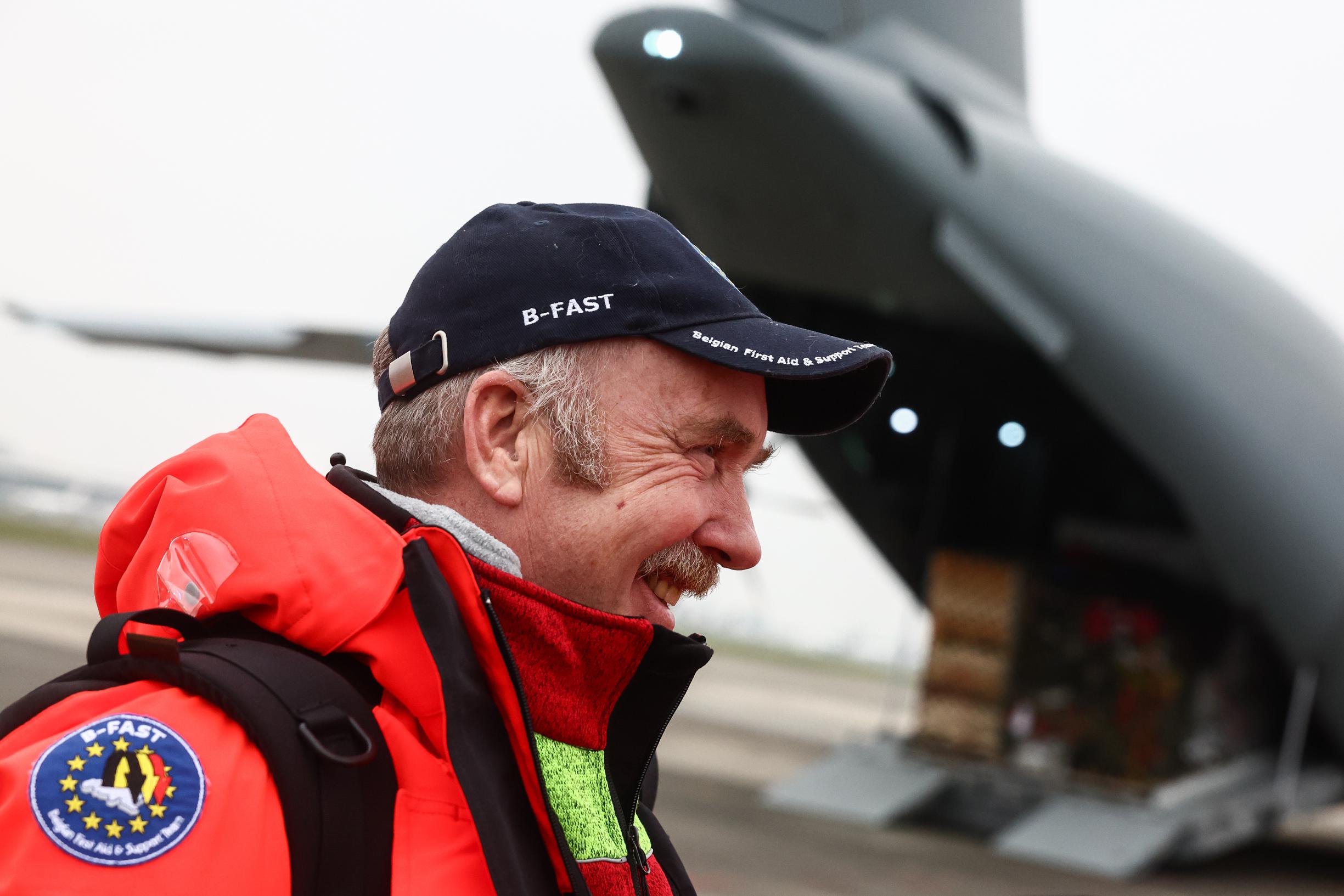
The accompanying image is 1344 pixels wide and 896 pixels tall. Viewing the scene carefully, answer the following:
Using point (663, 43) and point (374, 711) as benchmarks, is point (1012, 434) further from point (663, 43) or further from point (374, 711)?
point (374, 711)

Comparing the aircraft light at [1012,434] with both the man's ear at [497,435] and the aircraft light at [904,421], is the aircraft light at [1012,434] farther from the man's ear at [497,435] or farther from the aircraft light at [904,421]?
the man's ear at [497,435]

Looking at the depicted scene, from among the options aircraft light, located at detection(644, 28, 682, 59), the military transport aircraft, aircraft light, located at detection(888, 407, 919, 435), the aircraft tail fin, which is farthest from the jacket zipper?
aircraft light, located at detection(888, 407, 919, 435)

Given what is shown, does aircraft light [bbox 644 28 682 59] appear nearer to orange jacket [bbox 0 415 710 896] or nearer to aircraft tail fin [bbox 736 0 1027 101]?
aircraft tail fin [bbox 736 0 1027 101]

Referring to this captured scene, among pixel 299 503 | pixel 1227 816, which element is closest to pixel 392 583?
pixel 299 503

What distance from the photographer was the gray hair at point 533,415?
1.27m

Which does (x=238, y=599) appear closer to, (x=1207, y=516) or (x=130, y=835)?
(x=130, y=835)

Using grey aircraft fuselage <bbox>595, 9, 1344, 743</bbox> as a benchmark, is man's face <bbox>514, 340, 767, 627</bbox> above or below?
below

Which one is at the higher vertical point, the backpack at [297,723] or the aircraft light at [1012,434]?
the aircraft light at [1012,434]

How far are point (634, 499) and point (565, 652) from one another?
194 mm

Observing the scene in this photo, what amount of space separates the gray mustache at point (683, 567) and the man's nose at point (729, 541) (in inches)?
0.4

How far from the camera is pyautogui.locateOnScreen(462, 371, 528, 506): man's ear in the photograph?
1.28 meters

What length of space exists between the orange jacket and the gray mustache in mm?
84

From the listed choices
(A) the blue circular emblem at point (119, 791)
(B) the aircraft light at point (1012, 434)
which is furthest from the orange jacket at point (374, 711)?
(B) the aircraft light at point (1012, 434)

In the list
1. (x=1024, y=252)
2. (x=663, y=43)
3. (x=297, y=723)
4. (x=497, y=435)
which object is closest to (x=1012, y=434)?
(x=1024, y=252)
